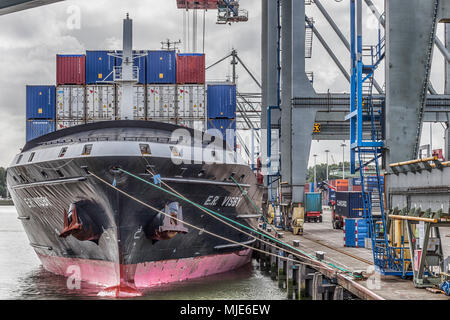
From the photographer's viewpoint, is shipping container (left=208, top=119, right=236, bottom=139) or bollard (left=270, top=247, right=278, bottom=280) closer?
bollard (left=270, top=247, right=278, bottom=280)

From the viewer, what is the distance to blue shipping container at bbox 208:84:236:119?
915 inches

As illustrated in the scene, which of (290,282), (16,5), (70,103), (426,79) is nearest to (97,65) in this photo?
(70,103)

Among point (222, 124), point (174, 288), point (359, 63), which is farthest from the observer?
point (222, 124)

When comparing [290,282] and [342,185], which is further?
[342,185]

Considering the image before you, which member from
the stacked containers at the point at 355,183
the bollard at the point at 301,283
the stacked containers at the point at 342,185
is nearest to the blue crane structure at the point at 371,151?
the bollard at the point at 301,283

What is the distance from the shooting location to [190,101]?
22.8m

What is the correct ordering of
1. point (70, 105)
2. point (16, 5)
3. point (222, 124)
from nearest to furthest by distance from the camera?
point (16, 5) → point (70, 105) → point (222, 124)

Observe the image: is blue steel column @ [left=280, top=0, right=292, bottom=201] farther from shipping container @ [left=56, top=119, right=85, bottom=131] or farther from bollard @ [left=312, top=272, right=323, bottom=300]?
bollard @ [left=312, top=272, right=323, bottom=300]

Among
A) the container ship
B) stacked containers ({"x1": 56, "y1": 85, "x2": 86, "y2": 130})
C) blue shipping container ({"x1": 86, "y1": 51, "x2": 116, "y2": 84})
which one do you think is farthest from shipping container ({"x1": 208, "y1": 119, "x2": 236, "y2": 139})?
A: the container ship

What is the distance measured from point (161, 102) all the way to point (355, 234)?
33.9ft

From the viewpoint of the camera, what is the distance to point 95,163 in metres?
12.8

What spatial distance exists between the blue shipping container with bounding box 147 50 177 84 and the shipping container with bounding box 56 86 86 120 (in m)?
3.26

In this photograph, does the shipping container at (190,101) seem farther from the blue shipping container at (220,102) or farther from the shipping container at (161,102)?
the blue shipping container at (220,102)

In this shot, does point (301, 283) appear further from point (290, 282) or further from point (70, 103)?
point (70, 103)
